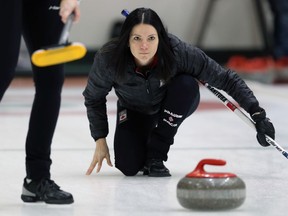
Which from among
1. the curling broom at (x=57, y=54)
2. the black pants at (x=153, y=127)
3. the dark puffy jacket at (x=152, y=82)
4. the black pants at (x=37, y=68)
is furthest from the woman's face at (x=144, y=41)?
the curling broom at (x=57, y=54)

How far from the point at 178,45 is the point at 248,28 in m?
6.38

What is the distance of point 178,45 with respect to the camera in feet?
10.3

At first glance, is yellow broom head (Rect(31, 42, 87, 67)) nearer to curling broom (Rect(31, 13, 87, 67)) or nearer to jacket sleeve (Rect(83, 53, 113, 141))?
curling broom (Rect(31, 13, 87, 67))

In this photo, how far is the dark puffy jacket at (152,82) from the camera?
311 cm

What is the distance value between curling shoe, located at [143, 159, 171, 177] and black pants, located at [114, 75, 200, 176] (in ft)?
0.09

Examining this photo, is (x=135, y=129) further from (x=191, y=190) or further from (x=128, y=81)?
(x=191, y=190)

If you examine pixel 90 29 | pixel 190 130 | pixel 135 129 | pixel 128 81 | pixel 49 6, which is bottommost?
pixel 90 29

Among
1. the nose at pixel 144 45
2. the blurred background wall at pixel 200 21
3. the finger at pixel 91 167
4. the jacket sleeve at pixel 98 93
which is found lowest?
the blurred background wall at pixel 200 21

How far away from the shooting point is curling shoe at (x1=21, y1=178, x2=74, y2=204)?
2.61 meters

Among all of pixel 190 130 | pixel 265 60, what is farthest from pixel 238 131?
pixel 265 60

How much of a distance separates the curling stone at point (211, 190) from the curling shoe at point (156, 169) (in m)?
0.74

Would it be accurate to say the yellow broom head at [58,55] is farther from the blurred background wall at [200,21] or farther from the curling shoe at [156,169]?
the blurred background wall at [200,21]

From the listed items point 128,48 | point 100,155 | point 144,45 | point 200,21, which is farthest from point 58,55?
point 200,21

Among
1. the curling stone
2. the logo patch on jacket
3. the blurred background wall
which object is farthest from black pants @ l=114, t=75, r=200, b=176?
the blurred background wall
